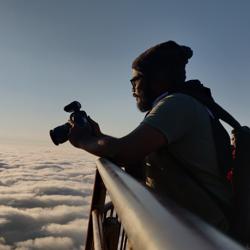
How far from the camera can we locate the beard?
3.31m

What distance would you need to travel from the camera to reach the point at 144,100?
3.35m

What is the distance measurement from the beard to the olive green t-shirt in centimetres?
56

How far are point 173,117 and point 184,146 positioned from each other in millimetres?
224

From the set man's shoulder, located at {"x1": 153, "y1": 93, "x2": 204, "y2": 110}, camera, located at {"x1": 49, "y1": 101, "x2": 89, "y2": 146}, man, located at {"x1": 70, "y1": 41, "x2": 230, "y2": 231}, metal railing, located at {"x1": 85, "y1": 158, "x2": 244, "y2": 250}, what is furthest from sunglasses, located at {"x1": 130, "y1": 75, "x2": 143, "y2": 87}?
metal railing, located at {"x1": 85, "y1": 158, "x2": 244, "y2": 250}

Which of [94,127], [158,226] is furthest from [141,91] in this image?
[158,226]

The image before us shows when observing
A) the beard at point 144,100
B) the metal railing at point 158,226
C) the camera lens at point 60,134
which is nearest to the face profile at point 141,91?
the beard at point 144,100

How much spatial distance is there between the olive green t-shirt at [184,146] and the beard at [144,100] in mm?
558

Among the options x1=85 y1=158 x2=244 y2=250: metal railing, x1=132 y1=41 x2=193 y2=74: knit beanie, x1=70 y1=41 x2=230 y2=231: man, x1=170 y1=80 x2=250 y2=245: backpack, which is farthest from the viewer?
x1=132 y1=41 x2=193 y2=74: knit beanie

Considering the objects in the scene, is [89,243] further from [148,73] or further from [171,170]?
[148,73]

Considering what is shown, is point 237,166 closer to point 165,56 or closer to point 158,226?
point 165,56

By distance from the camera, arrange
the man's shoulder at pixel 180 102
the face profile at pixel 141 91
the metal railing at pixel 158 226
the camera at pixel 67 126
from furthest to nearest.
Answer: the camera at pixel 67 126, the face profile at pixel 141 91, the man's shoulder at pixel 180 102, the metal railing at pixel 158 226

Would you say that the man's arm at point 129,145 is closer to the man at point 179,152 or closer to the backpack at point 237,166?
the man at point 179,152

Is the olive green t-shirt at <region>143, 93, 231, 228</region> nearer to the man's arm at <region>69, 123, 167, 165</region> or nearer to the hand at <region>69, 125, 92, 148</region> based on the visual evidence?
the man's arm at <region>69, 123, 167, 165</region>

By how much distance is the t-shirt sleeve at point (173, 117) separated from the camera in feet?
8.73
